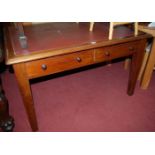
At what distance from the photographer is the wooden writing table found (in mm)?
1000

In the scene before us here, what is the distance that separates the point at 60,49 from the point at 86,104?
88 centimetres

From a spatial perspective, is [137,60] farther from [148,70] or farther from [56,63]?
[56,63]

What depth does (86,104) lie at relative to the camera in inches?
67.4

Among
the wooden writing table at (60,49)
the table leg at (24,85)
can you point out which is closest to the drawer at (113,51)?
the wooden writing table at (60,49)

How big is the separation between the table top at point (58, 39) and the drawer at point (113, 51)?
0.22ft

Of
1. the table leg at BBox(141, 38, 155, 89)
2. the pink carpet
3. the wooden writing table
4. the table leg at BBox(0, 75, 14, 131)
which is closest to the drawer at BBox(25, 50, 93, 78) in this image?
the wooden writing table

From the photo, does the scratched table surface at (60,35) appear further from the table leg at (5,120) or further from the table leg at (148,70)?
the table leg at (5,120)

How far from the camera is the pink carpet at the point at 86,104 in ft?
4.83

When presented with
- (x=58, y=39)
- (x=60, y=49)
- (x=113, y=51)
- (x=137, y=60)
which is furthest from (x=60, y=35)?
(x=137, y=60)

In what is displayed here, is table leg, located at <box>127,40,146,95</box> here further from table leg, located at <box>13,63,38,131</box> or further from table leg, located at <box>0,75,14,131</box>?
table leg, located at <box>0,75,14,131</box>
